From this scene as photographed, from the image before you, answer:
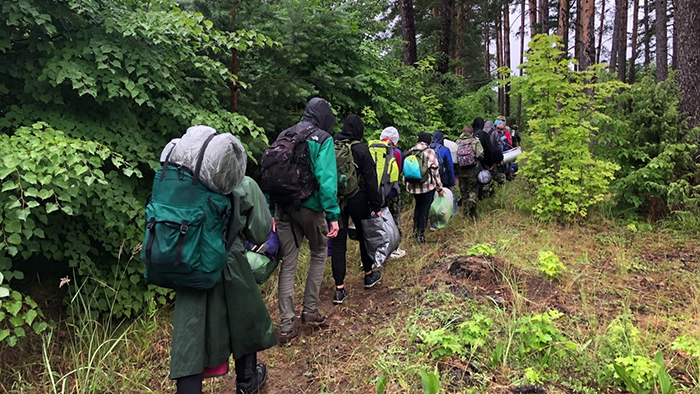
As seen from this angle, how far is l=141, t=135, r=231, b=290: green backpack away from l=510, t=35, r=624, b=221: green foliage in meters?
5.51

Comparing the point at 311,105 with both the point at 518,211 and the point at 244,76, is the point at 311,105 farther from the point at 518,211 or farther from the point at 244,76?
the point at 518,211

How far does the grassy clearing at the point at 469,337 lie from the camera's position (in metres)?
2.64

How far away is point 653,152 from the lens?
6.08 m

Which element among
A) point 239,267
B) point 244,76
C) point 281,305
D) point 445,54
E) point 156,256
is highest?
point 445,54

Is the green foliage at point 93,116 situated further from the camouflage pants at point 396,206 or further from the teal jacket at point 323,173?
the camouflage pants at point 396,206

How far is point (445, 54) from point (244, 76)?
31.2 feet

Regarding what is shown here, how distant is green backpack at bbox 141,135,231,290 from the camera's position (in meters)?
2.09

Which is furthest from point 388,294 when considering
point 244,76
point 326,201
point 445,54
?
point 445,54

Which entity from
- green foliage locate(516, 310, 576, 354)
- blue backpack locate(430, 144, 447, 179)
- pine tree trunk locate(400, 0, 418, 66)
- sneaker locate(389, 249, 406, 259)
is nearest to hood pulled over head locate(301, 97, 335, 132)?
green foliage locate(516, 310, 576, 354)

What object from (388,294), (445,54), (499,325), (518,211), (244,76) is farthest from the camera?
(445,54)

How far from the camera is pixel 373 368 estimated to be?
2891 millimetres

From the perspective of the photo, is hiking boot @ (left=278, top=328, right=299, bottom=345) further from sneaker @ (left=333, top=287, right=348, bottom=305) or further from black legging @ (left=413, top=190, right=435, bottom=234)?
black legging @ (left=413, top=190, right=435, bottom=234)

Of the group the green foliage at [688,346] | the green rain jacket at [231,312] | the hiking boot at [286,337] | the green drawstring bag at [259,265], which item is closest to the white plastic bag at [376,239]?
the hiking boot at [286,337]

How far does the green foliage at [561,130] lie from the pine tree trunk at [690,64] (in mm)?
1125
